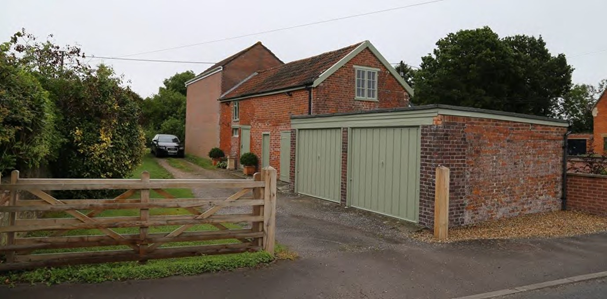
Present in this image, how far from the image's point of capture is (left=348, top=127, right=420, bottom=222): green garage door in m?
9.57

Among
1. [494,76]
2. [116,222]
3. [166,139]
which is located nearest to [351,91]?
[116,222]

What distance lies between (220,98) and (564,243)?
21081mm

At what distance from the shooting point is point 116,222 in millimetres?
5676

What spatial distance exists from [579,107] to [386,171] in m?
54.6

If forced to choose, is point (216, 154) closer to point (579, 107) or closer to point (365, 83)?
point (365, 83)

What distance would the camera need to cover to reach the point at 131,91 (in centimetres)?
1216

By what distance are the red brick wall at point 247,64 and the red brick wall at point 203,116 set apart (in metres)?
0.63

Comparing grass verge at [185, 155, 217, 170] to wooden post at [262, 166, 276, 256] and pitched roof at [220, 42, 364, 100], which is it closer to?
pitched roof at [220, 42, 364, 100]

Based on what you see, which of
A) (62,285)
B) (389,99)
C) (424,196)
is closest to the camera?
(62,285)

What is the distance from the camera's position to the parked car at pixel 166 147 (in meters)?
28.2

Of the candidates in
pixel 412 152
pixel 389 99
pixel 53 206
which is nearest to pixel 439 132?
pixel 412 152

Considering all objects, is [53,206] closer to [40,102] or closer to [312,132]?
[40,102]

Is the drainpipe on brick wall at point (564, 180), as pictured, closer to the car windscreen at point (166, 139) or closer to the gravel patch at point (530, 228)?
the gravel patch at point (530, 228)

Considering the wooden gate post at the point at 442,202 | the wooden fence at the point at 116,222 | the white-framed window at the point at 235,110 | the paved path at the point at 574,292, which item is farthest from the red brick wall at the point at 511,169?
the white-framed window at the point at 235,110
